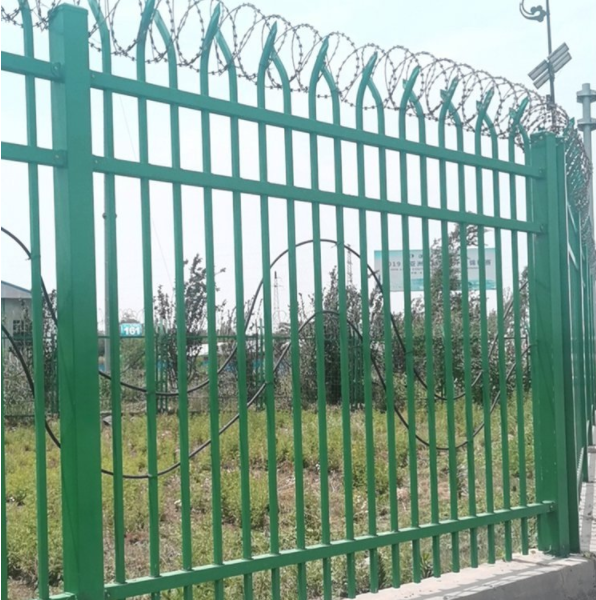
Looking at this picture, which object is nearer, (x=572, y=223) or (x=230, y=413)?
(x=572, y=223)

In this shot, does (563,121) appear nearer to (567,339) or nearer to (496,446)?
(567,339)

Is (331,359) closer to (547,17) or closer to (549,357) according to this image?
(547,17)

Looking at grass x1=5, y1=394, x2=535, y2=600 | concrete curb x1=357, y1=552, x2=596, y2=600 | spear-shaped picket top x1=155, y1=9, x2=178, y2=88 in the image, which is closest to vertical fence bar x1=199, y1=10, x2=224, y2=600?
spear-shaped picket top x1=155, y1=9, x2=178, y2=88

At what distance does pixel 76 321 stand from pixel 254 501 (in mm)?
3815

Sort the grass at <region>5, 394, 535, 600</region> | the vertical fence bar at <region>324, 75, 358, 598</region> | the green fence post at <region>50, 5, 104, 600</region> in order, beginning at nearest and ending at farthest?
1. the green fence post at <region>50, 5, 104, 600</region>
2. the vertical fence bar at <region>324, 75, 358, 598</region>
3. the grass at <region>5, 394, 535, 600</region>

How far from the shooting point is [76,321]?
2605 mm

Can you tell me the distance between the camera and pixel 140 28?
2883 millimetres

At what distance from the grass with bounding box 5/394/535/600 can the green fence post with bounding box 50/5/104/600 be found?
1401mm

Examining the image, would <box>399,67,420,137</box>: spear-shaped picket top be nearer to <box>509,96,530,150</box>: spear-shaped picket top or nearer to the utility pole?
<box>509,96,530,150</box>: spear-shaped picket top

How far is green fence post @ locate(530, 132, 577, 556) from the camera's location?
14.1 feet

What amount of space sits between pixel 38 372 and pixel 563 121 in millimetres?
3107

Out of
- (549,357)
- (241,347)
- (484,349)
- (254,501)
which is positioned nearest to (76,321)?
(241,347)

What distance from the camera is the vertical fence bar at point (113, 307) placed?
268 centimetres

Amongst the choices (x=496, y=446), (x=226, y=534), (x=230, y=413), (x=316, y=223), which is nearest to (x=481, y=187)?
(x=316, y=223)
